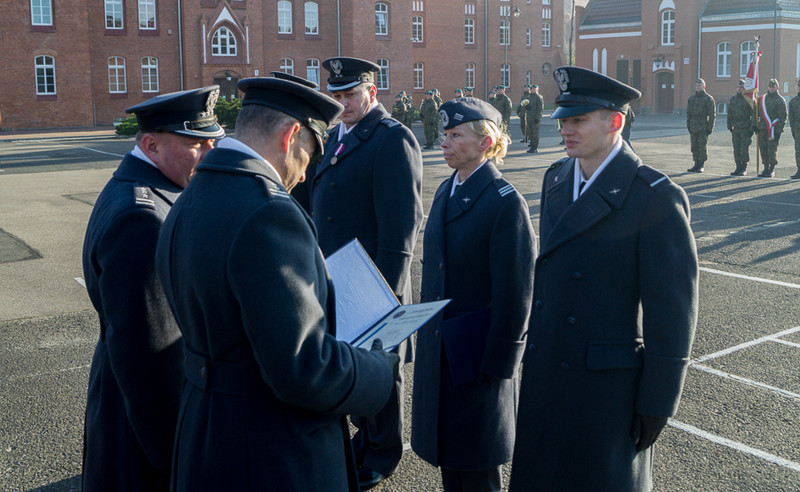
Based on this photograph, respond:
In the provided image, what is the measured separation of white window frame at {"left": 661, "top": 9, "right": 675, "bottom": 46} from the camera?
52.8 m

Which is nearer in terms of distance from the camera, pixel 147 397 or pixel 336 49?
pixel 147 397

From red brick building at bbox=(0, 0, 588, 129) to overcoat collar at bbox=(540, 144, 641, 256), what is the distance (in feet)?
143

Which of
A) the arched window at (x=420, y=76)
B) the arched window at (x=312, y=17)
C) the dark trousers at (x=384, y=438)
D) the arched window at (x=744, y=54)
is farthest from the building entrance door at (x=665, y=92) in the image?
the dark trousers at (x=384, y=438)

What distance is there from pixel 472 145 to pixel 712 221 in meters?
9.93

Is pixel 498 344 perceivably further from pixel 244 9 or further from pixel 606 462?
pixel 244 9

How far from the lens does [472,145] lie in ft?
12.5

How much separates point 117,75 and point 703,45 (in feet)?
→ 120

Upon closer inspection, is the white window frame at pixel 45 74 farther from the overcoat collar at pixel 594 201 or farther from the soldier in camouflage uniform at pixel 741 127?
the overcoat collar at pixel 594 201

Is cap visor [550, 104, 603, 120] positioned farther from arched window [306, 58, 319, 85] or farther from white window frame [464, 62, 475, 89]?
white window frame [464, 62, 475, 89]

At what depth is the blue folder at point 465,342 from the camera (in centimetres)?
361

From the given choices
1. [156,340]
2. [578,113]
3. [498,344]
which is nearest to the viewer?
[156,340]

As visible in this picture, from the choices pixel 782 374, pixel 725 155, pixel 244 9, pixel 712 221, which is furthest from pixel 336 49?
pixel 782 374

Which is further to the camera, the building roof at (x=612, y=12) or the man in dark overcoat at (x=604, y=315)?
the building roof at (x=612, y=12)

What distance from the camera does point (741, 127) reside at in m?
19.2
